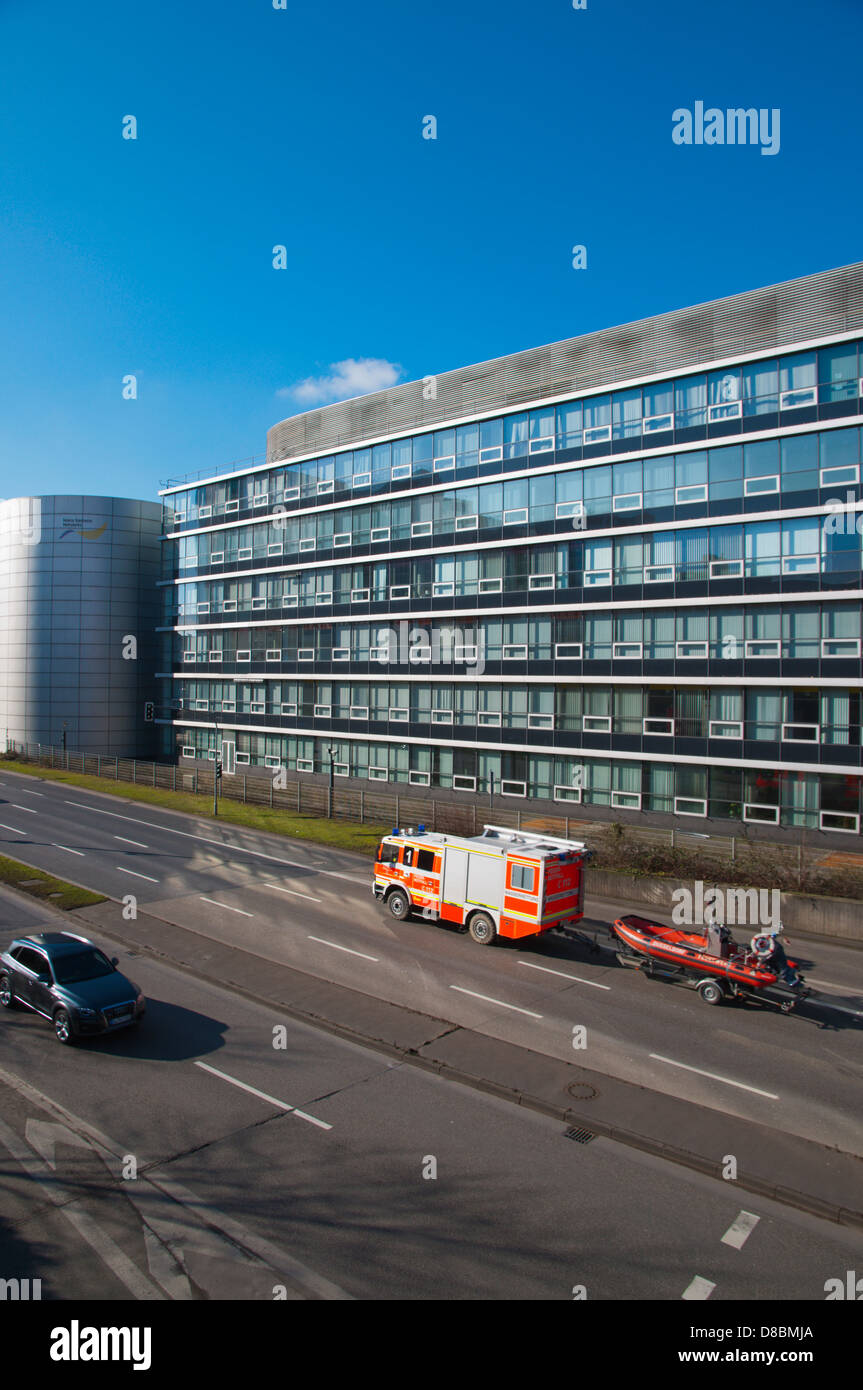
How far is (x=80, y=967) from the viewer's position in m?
13.6

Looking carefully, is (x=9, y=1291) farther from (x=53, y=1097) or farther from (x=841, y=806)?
(x=841, y=806)

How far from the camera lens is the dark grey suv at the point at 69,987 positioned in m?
12.7

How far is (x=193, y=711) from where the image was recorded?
56469 millimetres

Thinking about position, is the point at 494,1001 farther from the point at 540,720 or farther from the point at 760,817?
the point at 540,720

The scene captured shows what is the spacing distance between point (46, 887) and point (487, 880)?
13.0 m

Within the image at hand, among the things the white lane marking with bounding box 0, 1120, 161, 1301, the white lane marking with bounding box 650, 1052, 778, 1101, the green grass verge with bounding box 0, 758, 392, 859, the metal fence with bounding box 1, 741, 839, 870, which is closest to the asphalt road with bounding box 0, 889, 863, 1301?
the white lane marking with bounding box 0, 1120, 161, 1301

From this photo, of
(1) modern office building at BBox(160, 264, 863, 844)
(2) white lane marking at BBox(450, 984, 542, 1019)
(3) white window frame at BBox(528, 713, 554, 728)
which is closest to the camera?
(2) white lane marking at BBox(450, 984, 542, 1019)

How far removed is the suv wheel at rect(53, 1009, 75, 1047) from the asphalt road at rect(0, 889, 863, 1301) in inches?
14.6

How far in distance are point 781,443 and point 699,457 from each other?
3.09 metres

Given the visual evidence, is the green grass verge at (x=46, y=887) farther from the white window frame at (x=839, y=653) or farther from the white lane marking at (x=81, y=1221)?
the white window frame at (x=839, y=653)

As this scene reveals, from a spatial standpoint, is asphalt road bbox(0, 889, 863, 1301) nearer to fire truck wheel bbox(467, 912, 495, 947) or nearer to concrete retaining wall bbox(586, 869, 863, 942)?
fire truck wheel bbox(467, 912, 495, 947)

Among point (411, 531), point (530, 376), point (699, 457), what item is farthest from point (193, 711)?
point (699, 457)

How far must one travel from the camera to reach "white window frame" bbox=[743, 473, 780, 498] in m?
29.4

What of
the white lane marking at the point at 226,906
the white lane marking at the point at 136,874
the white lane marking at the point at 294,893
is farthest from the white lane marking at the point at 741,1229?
the white lane marking at the point at 136,874
